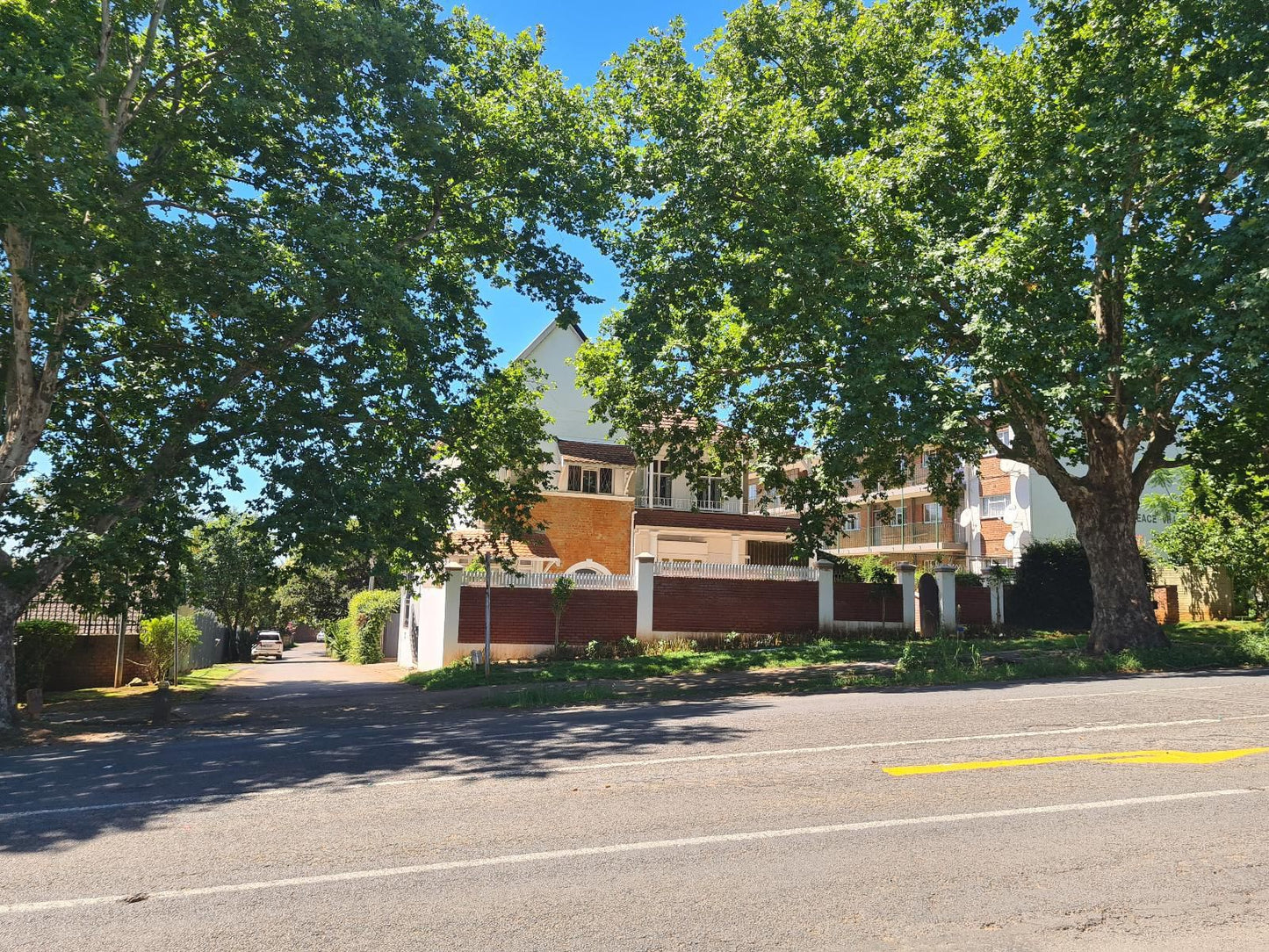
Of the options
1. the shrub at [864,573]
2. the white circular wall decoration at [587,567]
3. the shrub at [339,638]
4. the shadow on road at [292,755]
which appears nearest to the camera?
the shadow on road at [292,755]

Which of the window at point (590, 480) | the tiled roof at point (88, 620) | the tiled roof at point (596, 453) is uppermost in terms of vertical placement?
the tiled roof at point (596, 453)

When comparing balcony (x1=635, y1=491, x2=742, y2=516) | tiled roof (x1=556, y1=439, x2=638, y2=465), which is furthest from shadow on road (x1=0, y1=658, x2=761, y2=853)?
balcony (x1=635, y1=491, x2=742, y2=516)

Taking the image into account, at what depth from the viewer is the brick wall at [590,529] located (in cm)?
3141

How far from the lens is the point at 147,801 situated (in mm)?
7113

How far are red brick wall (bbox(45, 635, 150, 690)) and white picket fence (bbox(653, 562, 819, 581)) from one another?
14267mm

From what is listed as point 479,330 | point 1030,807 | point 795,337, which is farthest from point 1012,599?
point 1030,807

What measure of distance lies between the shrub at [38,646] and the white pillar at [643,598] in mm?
14192

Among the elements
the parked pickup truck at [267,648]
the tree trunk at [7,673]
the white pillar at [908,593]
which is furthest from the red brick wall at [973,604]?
the parked pickup truck at [267,648]

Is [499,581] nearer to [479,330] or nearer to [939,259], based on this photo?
[479,330]

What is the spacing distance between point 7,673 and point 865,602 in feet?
72.5

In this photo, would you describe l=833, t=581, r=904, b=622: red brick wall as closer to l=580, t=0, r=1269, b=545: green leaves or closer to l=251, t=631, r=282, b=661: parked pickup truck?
l=580, t=0, r=1269, b=545: green leaves

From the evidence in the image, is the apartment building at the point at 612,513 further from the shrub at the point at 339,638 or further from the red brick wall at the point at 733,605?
the shrub at the point at 339,638

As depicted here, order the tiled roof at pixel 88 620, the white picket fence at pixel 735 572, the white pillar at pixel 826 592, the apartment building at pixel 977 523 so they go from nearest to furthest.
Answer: the tiled roof at pixel 88 620 < the white picket fence at pixel 735 572 < the white pillar at pixel 826 592 < the apartment building at pixel 977 523

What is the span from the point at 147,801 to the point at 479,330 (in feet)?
38.4
